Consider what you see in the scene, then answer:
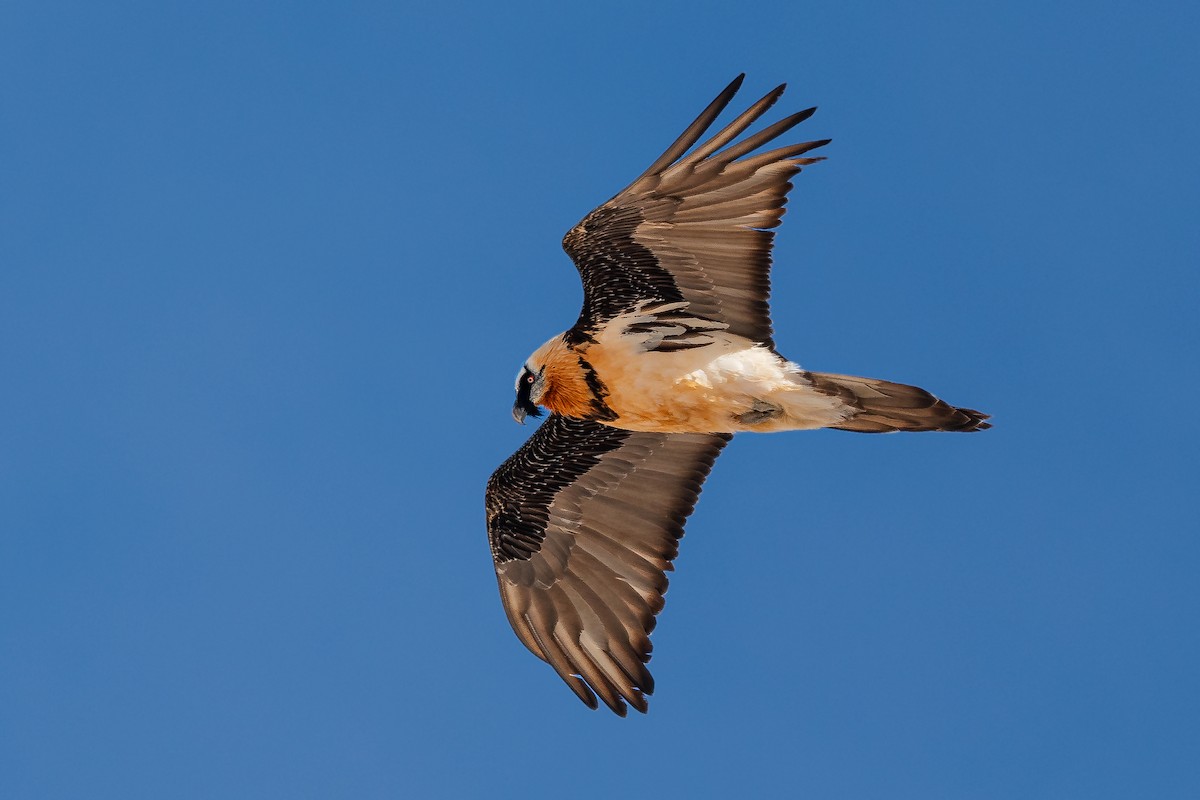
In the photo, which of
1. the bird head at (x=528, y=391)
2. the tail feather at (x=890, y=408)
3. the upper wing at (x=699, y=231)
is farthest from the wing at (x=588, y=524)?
the tail feather at (x=890, y=408)

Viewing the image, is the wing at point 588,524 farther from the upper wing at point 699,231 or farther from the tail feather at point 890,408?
the tail feather at point 890,408

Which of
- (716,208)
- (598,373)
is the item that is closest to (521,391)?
(598,373)

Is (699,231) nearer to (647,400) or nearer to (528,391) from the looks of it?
(647,400)

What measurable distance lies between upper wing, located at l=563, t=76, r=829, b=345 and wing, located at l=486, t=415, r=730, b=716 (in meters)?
1.53

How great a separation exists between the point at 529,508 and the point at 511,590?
81 centimetres

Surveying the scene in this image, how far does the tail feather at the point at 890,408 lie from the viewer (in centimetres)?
936

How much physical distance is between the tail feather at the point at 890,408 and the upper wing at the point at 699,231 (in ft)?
3.16

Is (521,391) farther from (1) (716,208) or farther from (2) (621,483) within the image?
(1) (716,208)

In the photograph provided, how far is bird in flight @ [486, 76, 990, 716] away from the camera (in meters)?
9.80

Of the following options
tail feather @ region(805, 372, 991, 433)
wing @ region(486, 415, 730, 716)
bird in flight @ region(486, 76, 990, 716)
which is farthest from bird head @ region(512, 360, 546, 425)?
tail feather @ region(805, 372, 991, 433)

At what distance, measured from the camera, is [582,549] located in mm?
11539

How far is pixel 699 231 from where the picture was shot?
10.2m

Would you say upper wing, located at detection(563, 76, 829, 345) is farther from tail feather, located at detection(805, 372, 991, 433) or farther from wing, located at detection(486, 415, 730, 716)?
wing, located at detection(486, 415, 730, 716)

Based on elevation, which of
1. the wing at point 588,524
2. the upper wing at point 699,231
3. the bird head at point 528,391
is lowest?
the wing at point 588,524
